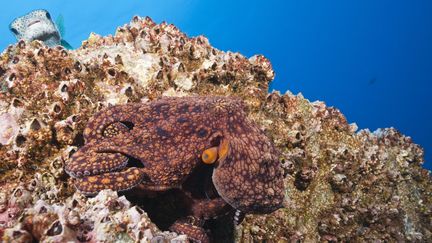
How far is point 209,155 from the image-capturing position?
11.2 feet

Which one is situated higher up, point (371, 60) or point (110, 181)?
point (371, 60)

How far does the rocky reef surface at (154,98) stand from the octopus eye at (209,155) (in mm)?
840

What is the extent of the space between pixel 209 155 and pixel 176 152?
1.14 ft

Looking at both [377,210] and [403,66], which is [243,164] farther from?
[403,66]

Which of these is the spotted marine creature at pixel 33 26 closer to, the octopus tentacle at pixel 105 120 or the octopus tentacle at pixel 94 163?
the octopus tentacle at pixel 105 120

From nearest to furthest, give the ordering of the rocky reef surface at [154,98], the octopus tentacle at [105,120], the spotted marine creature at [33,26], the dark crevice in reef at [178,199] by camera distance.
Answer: the rocky reef surface at [154,98] < the octopus tentacle at [105,120] < the dark crevice in reef at [178,199] < the spotted marine creature at [33,26]

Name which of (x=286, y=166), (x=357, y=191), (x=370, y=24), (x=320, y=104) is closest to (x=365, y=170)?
(x=357, y=191)

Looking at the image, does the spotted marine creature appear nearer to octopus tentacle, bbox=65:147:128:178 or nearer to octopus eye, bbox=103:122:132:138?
octopus eye, bbox=103:122:132:138

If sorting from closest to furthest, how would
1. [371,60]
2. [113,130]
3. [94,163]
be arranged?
1. [94,163]
2. [113,130]
3. [371,60]

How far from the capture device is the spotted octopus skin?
10.4 ft

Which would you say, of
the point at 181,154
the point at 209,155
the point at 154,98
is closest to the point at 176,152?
the point at 181,154

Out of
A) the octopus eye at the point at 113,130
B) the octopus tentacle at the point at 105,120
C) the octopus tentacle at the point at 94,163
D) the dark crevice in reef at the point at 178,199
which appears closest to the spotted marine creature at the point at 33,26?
the octopus tentacle at the point at 105,120

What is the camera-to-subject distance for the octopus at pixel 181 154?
3.19 meters

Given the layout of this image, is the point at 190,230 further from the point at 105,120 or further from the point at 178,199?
the point at 105,120
